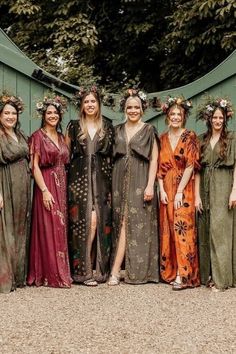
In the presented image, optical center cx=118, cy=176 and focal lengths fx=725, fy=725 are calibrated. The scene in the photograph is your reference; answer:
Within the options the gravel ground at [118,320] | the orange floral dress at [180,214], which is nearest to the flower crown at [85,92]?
the orange floral dress at [180,214]

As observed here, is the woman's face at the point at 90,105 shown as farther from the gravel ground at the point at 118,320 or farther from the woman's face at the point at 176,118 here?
the gravel ground at the point at 118,320

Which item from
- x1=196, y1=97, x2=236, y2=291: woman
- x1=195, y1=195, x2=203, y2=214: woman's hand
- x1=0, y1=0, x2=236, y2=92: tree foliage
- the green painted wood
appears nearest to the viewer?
x1=196, y1=97, x2=236, y2=291: woman

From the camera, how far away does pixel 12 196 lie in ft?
19.8

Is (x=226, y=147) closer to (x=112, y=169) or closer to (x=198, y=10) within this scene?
(x=112, y=169)

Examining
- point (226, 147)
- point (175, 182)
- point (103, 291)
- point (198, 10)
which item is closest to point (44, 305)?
point (103, 291)

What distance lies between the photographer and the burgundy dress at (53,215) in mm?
6051

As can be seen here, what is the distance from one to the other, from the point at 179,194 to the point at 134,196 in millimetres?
387

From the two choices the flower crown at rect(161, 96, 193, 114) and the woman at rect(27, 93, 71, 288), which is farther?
the flower crown at rect(161, 96, 193, 114)

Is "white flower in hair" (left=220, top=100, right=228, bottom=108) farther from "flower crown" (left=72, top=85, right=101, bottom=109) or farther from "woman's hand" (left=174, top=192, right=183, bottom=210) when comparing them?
"flower crown" (left=72, top=85, right=101, bottom=109)

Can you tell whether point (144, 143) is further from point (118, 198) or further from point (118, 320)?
point (118, 320)

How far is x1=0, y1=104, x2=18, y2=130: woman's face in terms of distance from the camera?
5.99 m

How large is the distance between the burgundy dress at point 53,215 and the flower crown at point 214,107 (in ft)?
4.01

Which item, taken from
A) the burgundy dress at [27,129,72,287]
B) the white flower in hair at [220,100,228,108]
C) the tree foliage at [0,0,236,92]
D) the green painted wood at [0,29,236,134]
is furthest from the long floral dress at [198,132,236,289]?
the tree foliage at [0,0,236,92]

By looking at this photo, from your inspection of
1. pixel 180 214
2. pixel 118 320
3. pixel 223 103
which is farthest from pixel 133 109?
pixel 118 320
